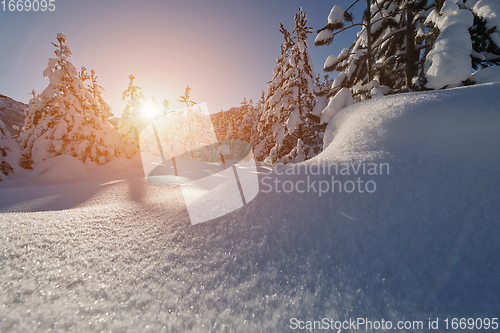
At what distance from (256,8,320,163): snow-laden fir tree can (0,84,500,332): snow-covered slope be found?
862cm

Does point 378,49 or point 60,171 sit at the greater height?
point 378,49

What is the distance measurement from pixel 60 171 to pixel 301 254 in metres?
13.1

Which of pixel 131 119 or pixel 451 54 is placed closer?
pixel 451 54

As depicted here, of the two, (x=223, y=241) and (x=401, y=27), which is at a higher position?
(x=401, y=27)

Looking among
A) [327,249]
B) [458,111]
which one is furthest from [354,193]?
[458,111]

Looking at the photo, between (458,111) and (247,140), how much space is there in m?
29.7

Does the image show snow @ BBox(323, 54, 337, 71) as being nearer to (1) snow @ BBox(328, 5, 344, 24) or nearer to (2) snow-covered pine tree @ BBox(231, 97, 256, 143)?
(1) snow @ BBox(328, 5, 344, 24)

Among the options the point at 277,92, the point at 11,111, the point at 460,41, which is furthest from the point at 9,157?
the point at 11,111

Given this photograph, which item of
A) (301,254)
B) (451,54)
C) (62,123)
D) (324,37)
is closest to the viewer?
(301,254)

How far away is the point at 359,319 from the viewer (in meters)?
0.87

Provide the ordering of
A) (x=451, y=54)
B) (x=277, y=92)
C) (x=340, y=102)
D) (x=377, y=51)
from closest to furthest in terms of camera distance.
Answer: (x=451, y=54), (x=340, y=102), (x=377, y=51), (x=277, y=92)

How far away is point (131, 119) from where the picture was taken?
19.4 metres

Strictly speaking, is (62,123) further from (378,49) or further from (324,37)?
(378,49)

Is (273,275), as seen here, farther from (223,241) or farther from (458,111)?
(458,111)
